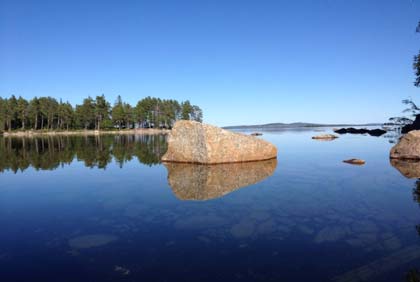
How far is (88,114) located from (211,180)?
10414 cm

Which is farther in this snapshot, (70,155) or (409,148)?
(70,155)

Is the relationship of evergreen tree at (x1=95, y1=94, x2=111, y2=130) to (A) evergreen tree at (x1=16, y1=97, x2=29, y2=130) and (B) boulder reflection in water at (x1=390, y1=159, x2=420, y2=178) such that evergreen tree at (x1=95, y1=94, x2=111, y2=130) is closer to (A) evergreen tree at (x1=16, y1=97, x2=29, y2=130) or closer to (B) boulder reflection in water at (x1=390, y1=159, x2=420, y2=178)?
(A) evergreen tree at (x1=16, y1=97, x2=29, y2=130)

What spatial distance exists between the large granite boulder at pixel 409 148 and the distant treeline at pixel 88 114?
3976 inches

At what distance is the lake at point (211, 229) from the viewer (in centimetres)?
498

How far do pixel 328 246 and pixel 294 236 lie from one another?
0.79m

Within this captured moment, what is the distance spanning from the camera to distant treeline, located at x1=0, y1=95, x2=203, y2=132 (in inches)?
3930

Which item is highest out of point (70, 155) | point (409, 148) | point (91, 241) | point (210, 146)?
point (210, 146)

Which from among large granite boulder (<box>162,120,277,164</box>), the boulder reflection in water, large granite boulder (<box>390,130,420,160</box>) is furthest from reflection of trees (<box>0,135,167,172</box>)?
large granite boulder (<box>390,130,420,160</box>)

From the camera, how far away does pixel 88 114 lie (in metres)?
106

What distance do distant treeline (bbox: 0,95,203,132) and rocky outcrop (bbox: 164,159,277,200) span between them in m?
99.3

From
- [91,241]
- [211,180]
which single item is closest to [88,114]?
[211,180]

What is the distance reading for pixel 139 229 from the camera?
7.05 meters

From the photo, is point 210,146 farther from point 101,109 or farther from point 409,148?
point 101,109

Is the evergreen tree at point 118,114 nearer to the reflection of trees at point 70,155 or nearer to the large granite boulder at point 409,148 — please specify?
the reflection of trees at point 70,155
